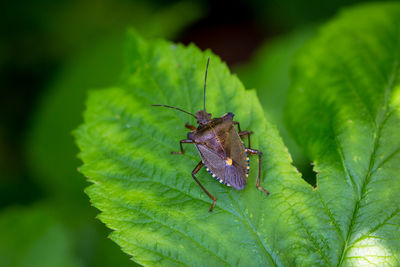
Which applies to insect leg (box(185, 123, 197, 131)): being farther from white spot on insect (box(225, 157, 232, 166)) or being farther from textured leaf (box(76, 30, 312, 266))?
white spot on insect (box(225, 157, 232, 166))

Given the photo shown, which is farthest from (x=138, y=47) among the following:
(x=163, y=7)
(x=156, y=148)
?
(x=163, y=7)

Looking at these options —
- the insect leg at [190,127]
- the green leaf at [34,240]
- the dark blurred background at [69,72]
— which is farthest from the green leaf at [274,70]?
the green leaf at [34,240]

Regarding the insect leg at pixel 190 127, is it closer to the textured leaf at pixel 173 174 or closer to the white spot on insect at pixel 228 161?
the textured leaf at pixel 173 174

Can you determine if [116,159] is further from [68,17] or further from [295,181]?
[68,17]

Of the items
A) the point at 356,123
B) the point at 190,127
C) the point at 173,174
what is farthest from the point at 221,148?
the point at 356,123

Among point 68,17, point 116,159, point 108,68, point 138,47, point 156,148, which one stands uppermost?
point 68,17

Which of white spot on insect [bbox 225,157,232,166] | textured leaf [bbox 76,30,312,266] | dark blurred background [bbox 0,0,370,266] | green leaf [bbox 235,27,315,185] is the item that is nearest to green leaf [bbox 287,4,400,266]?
textured leaf [bbox 76,30,312,266]

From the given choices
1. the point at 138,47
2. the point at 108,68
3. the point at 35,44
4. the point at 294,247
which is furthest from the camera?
the point at 35,44

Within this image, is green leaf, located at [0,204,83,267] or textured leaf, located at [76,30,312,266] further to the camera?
green leaf, located at [0,204,83,267]
